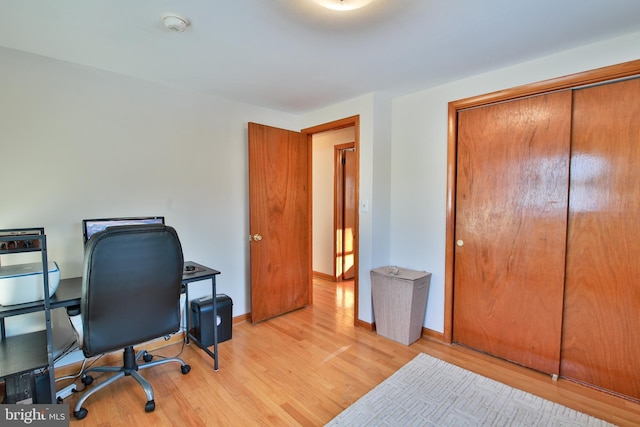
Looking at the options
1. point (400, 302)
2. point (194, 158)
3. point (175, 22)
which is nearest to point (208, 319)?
point (194, 158)

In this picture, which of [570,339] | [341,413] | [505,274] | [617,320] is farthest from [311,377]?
[617,320]

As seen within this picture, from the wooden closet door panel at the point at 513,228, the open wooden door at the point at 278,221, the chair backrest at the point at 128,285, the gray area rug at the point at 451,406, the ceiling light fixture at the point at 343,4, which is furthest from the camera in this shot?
the open wooden door at the point at 278,221

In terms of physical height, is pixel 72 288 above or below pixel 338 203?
below

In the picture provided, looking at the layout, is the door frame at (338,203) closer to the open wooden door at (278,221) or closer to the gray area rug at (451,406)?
the open wooden door at (278,221)

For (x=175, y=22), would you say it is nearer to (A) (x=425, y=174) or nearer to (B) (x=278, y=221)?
(B) (x=278, y=221)

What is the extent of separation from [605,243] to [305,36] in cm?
233

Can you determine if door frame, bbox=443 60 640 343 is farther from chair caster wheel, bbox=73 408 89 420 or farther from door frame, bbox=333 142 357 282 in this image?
chair caster wheel, bbox=73 408 89 420

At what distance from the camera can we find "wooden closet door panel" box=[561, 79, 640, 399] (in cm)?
185

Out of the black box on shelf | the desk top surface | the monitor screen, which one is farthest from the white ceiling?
the black box on shelf

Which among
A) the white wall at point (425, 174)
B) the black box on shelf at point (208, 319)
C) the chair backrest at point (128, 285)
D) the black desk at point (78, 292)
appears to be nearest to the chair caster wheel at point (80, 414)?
the chair backrest at point (128, 285)

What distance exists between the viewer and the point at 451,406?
1.84 m

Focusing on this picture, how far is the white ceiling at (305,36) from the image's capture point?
1.53m

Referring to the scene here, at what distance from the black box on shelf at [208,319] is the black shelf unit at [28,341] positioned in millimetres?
978

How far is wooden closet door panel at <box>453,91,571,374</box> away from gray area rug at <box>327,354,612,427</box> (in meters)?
0.45
